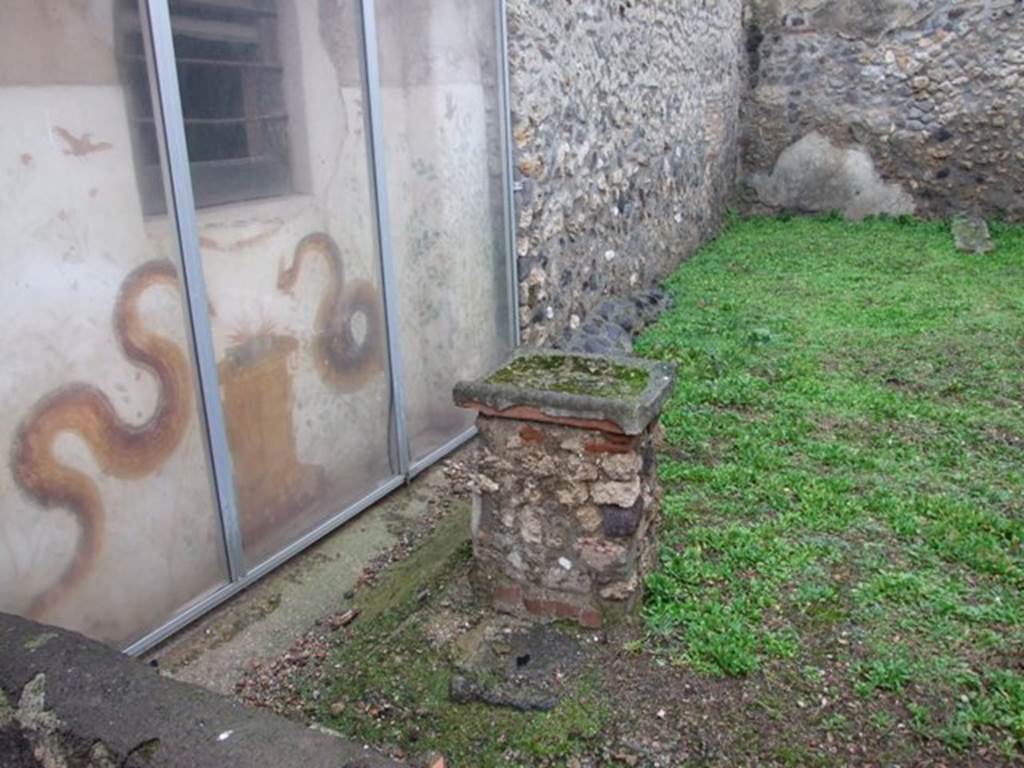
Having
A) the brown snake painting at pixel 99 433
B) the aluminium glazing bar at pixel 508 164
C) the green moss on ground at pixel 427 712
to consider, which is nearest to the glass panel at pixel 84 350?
the brown snake painting at pixel 99 433

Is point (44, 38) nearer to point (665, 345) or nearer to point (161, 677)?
point (161, 677)

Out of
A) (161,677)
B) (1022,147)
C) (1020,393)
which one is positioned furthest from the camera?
(1022,147)

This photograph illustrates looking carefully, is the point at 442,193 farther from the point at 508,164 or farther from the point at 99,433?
the point at 99,433

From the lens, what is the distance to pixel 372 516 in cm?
367

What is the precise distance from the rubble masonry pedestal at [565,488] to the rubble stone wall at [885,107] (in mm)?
7328

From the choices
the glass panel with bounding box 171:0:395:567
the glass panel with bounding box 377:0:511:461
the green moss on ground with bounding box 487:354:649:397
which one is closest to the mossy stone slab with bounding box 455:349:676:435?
the green moss on ground with bounding box 487:354:649:397

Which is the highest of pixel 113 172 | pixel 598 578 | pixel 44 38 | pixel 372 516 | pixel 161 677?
pixel 44 38

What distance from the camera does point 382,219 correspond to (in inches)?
141

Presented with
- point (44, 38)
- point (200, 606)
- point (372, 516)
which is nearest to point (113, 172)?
point (44, 38)

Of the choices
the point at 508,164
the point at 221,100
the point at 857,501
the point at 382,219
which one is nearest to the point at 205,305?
the point at 221,100

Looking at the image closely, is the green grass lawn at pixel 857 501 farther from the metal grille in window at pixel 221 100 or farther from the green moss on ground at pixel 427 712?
the metal grille in window at pixel 221 100

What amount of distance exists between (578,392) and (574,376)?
0.18 meters

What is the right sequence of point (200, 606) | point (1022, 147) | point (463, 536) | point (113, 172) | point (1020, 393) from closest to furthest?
point (113, 172)
point (200, 606)
point (463, 536)
point (1020, 393)
point (1022, 147)

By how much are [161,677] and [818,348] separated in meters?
4.43
